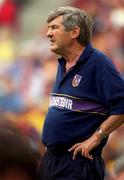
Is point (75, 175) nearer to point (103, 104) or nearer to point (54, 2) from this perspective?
point (103, 104)

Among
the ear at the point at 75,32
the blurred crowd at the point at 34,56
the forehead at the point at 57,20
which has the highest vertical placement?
the forehead at the point at 57,20

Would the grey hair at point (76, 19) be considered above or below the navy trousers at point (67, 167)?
above

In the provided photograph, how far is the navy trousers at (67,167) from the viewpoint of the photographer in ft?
10.8

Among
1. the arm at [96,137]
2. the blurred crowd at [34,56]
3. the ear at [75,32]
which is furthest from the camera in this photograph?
the blurred crowd at [34,56]

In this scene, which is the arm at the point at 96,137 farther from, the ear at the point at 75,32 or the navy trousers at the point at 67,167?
the ear at the point at 75,32

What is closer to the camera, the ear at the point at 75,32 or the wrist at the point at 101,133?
the wrist at the point at 101,133

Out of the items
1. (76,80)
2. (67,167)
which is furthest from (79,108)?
(67,167)

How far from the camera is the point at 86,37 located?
11.2ft

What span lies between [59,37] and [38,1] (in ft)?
24.0

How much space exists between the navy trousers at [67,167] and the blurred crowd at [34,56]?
4.14 m

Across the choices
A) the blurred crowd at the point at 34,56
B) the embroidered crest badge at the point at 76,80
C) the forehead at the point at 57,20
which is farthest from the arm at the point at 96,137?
the blurred crowd at the point at 34,56

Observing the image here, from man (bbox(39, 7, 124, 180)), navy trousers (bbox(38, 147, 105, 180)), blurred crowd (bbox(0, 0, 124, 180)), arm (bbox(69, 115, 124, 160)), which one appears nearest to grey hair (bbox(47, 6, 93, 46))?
man (bbox(39, 7, 124, 180))

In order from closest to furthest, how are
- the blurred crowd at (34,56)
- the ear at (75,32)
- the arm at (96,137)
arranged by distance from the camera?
1. the arm at (96,137)
2. the ear at (75,32)
3. the blurred crowd at (34,56)

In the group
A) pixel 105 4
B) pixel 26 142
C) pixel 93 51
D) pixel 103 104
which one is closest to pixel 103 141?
pixel 103 104
